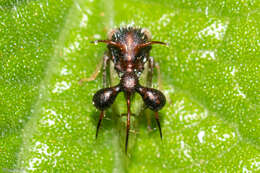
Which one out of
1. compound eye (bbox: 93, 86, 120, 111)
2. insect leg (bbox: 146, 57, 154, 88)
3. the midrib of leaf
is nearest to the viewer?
compound eye (bbox: 93, 86, 120, 111)

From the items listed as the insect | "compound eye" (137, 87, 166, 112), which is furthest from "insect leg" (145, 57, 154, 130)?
"compound eye" (137, 87, 166, 112)

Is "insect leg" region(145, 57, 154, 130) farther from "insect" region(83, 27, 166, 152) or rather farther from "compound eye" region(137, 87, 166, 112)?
"compound eye" region(137, 87, 166, 112)

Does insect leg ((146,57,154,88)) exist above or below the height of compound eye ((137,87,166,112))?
above

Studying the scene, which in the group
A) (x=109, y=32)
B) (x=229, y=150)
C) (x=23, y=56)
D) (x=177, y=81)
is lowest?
(x=229, y=150)

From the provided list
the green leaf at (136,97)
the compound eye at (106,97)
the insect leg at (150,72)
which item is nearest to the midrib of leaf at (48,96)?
the green leaf at (136,97)

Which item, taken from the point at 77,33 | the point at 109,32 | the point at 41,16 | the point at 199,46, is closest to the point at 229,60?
the point at 199,46

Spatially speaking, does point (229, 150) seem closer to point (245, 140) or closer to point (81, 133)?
point (245, 140)
